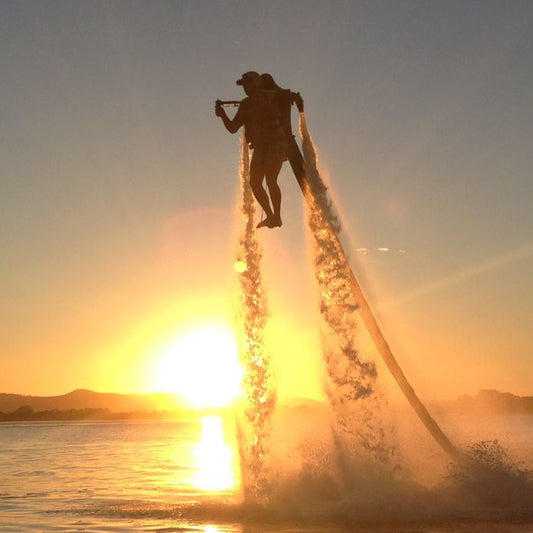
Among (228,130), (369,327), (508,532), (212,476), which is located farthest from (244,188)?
(212,476)

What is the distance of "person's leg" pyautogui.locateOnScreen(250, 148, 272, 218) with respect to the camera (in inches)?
656

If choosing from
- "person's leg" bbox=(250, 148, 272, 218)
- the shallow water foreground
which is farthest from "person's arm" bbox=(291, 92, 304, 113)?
the shallow water foreground

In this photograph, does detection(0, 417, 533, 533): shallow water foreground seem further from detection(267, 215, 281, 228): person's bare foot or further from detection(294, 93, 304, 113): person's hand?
detection(294, 93, 304, 113): person's hand

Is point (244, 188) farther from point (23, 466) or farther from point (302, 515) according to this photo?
point (23, 466)

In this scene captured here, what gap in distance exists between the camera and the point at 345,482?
19.3m

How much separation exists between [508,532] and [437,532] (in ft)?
3.96

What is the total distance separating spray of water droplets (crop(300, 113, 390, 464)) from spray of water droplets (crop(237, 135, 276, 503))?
1.62 metres

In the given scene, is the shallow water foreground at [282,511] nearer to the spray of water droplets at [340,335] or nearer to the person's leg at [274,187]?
the spray of water droplets at [340,335]

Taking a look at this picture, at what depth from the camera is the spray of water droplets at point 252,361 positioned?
1977 centimetres

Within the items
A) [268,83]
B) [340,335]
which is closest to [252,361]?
[340,335]

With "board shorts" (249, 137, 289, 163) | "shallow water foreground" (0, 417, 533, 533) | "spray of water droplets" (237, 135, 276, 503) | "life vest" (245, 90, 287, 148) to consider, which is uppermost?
"life vest" (245, 90, 287, 148)

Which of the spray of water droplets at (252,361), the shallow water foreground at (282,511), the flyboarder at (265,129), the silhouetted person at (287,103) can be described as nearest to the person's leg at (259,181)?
the flyboarder at (265,129)

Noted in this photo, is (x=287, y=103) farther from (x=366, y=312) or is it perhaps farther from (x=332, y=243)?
(x=366, y=312)

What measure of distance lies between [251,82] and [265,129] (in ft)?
3.90
